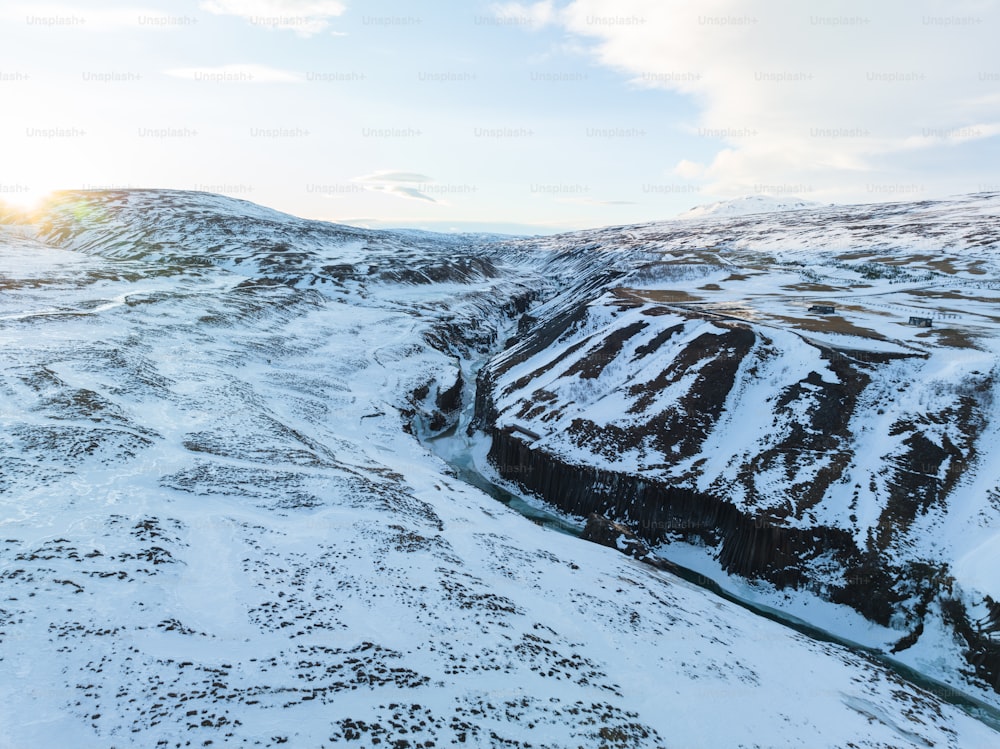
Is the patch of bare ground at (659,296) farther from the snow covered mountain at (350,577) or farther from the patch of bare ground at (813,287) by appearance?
the patch of bare ground at (813,287)

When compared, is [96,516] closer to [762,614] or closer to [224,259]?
[762,614]

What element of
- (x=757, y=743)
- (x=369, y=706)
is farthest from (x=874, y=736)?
(x=369, y=706)

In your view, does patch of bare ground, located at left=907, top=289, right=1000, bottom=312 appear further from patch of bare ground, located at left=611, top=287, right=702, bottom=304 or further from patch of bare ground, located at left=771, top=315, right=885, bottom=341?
patch of bare ground, located at left=611, top=287, right=702, bottom=304

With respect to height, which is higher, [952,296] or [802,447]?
[952,296]

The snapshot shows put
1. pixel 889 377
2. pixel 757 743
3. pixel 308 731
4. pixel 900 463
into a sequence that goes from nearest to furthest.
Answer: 1. pixel 308 731
2. pixel 757 743
3. pixel 900 463
4. pixel 889 377

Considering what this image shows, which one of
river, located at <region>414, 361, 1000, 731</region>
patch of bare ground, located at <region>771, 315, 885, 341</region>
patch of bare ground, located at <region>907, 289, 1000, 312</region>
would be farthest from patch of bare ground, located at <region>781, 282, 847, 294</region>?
river, located at <region>414, 361, 1000, 731</region>

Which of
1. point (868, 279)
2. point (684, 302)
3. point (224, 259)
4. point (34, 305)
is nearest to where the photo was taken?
point (34, 305)

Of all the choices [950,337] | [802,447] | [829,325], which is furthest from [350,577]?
[950,337]

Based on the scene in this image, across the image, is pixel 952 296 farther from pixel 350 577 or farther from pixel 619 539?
pixel 350 577
